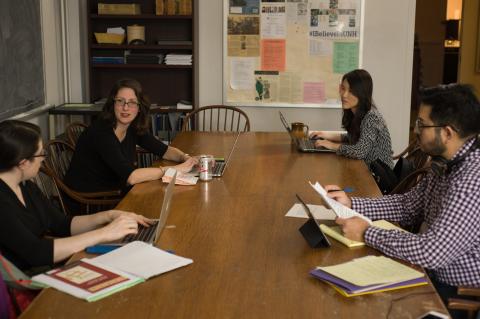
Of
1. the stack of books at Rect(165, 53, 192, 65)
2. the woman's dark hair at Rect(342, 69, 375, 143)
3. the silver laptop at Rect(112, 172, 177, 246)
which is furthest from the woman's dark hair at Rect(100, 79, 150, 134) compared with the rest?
the stack of books at Rect(165, 53, 192, 65)

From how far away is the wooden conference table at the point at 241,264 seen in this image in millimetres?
1734

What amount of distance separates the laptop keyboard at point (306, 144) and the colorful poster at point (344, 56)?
1.52m

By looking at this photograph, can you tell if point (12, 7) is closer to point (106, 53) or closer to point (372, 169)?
point (106, 53)

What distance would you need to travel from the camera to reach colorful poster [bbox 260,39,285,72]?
5.66 m

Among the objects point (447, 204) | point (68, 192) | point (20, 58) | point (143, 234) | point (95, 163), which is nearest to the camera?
point (447, 204)

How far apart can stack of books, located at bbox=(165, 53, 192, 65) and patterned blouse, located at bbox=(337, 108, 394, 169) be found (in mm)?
1917

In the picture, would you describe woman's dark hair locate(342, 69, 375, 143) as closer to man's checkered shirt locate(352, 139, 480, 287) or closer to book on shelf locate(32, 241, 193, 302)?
man's checkered shirt locate(352, 139, 480, 287)

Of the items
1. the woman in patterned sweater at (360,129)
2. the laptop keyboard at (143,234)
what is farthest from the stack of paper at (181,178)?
the woman in patterned sweater at (360,129)

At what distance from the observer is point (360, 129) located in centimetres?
405

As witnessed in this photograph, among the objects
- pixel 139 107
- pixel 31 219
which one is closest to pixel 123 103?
pixel 139 107

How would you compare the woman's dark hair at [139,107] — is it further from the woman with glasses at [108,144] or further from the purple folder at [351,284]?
the purple folder at [351,284]

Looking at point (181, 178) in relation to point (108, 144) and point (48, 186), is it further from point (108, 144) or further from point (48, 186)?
point (48, 186)

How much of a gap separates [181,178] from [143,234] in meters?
0.82

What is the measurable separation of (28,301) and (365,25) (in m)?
4.21
